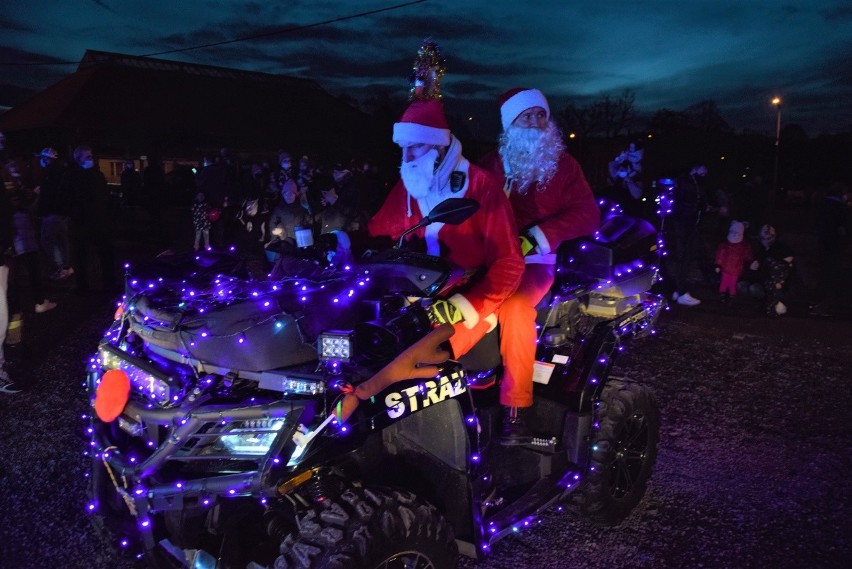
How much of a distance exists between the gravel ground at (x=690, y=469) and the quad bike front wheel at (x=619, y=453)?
16 cm

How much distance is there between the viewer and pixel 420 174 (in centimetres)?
327

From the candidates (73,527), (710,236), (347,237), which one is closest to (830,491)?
(347,237)

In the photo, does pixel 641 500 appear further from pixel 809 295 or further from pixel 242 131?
pixel 242 131

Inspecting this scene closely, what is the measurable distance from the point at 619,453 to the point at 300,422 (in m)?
2.23

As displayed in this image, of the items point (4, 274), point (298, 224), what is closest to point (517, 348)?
point (4, 274)

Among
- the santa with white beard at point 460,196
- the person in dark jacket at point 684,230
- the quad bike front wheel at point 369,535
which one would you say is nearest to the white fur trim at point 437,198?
the santa with white beard at point 460,196

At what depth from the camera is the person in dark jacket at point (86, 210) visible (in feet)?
30.4

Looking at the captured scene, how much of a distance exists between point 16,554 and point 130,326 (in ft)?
5.29

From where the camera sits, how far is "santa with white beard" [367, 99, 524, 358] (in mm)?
3006

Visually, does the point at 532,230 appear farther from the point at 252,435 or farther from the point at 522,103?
the point at 252,435

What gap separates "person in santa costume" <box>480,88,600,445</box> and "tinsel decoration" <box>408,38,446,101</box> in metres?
0.75

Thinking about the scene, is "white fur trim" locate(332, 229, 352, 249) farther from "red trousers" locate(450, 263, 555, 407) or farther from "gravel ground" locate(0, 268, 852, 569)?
"gravel ground" locate(0, 268, 852, 569)

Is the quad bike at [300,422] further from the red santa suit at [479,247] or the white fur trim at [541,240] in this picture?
the white fur trim at [541,240]

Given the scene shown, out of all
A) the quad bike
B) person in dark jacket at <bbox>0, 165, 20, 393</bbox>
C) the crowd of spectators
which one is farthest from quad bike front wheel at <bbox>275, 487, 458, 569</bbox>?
the crowd of spectators
